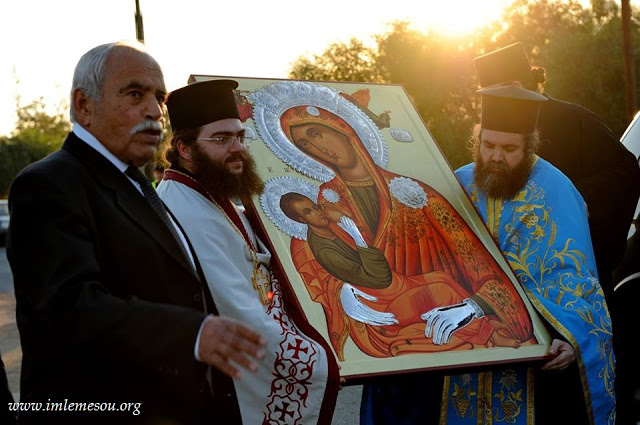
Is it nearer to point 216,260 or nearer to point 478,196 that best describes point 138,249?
point 216,260

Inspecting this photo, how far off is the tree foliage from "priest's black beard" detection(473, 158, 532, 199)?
182 ft

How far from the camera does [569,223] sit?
3846 millimetres

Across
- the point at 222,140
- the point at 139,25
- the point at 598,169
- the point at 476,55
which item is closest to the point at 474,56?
the point at 476,55

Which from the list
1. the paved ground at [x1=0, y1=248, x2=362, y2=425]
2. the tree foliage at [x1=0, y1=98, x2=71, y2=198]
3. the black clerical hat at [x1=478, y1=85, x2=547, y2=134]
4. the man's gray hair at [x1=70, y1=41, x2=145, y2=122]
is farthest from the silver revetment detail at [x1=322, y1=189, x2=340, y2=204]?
the tree foliage at [x1=0, y1=98, x2=71, y2=198]

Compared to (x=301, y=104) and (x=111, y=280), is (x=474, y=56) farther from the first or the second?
(x=111, y=280)

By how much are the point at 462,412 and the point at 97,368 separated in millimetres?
2175

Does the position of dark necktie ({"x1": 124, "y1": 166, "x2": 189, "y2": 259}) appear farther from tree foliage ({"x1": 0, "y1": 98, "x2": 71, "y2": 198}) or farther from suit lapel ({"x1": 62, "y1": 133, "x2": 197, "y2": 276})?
tree foliage ({"x1": 0, "y1": 98, "x2": 71, "y2": 198})

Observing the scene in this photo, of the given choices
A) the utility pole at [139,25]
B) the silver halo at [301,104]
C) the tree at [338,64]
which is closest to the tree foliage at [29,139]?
the tree at [338,64]

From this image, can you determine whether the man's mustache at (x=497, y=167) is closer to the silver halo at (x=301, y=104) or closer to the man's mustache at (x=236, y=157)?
the silver halo at (x=301, y=104)

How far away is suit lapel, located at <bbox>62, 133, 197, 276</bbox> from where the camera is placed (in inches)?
92.4

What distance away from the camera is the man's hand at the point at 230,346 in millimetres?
1964

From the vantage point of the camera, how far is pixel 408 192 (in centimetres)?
404

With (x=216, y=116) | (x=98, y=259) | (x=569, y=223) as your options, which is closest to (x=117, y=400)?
(x=98, y=259)

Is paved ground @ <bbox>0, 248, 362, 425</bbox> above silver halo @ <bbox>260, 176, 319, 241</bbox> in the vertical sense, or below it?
below
